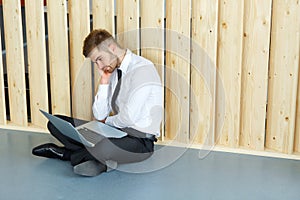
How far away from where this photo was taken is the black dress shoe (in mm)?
3652

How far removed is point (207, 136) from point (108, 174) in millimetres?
860

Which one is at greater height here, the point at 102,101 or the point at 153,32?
the point at 153,32

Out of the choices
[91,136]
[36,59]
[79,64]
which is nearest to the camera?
[91,136]

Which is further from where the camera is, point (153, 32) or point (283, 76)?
point (153, 32)

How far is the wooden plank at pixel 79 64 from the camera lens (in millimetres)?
3932

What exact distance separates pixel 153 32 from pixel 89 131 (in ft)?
2.82

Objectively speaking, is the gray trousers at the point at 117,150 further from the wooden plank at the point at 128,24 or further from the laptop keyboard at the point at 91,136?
the wooden plank at the point at 128,24

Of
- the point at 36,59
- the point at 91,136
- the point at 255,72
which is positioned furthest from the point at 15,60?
the point at 255,72

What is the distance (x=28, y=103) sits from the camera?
4.62 metres

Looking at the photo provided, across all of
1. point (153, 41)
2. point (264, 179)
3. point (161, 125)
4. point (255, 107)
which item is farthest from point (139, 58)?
point (264, 179)

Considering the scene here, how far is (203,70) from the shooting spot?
3734mm

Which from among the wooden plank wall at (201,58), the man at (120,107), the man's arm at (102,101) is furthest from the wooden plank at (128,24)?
the man's arm at (102,101)

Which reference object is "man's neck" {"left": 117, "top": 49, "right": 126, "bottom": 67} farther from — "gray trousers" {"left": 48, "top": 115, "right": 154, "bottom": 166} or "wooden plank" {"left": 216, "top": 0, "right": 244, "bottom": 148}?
"wooden plank" {"left": 216, "top": 0, "right": 244, "bottom": 148}

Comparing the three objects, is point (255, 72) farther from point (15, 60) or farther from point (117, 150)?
point (15, 60)
